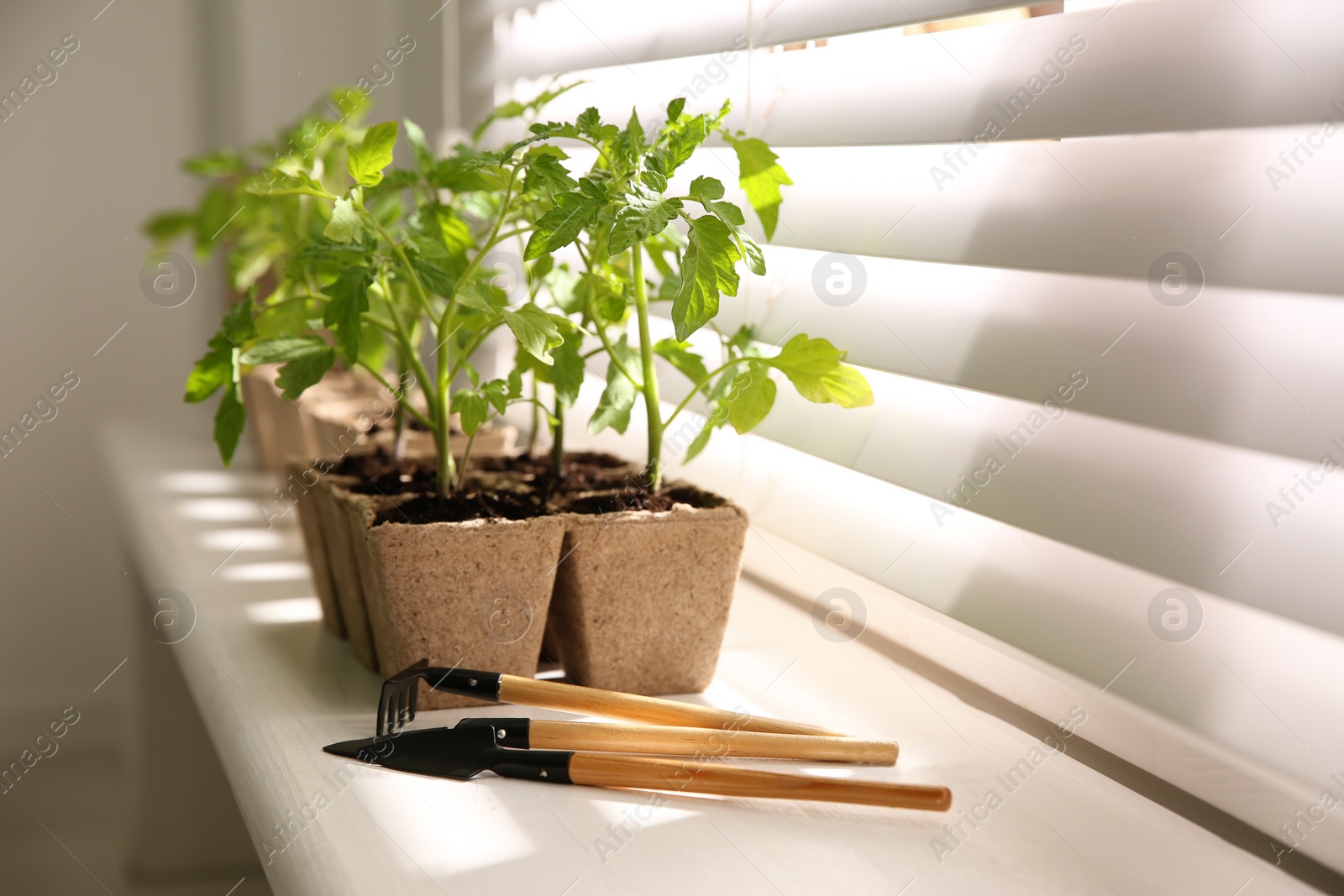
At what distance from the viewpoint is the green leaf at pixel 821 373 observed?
794mm

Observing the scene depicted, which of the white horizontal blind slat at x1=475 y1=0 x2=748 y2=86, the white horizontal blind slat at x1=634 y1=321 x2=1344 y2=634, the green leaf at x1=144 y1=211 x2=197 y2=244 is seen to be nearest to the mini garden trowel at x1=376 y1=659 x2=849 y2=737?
the white horizontal blind slat at x1=634 y1=321 x2=1344 y2=634

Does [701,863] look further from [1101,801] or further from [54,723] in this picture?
[54,723]

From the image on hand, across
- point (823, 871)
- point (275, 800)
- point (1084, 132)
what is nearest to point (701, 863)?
point (823, 871)

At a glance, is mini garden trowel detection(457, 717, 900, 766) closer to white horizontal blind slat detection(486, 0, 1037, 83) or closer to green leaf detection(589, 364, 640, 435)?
green leaf detection(589, 364, 640, 435)

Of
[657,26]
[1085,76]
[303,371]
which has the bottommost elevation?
[303,371]

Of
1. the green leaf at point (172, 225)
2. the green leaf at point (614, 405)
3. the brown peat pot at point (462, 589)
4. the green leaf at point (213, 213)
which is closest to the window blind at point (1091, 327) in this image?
the green leaf at point (614, 405)

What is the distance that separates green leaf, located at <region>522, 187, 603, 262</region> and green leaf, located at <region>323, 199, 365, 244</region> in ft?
0.48

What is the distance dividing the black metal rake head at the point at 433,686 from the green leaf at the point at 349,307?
0.81 feet

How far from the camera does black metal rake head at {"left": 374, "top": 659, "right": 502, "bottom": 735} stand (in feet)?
2.54

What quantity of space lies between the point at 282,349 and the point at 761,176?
427 mm

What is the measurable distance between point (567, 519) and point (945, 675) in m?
0.37

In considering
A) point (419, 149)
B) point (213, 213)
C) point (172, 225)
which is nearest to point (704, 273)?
point (419, 149)

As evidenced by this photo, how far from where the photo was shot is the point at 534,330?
0.76 m

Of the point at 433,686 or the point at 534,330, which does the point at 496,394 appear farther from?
the point at 433,686
